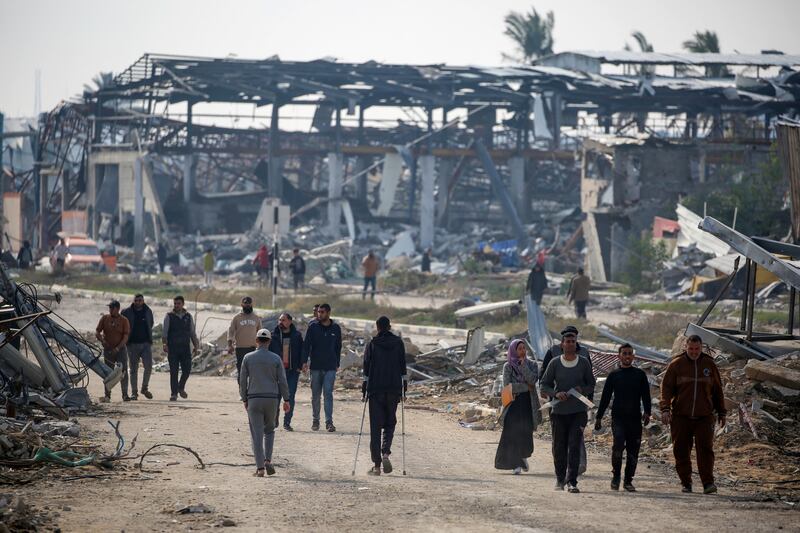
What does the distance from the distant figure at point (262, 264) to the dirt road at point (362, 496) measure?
85.6ft

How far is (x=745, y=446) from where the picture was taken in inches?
517

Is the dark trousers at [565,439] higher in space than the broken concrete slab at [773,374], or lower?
lower

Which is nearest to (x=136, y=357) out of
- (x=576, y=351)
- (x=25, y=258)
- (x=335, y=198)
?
(x=576, y=351)

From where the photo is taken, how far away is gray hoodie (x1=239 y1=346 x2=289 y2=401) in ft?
38.0

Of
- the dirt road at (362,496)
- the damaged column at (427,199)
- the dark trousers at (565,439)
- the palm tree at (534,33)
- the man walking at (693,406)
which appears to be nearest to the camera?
the dirt road at (362,496)

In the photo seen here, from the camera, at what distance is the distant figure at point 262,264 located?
4050 centimetres

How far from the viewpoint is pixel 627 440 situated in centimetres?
1116

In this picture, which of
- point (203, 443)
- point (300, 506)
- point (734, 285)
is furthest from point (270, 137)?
point (300, 506)

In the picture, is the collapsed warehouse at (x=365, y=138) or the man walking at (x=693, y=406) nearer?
the man walking at (x=693, y=406)

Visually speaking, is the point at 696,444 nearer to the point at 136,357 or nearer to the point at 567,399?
the point at 567,399

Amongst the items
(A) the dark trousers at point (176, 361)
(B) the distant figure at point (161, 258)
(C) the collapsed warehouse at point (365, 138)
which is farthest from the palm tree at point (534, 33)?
(A) the dark trousers at point (176, 361)

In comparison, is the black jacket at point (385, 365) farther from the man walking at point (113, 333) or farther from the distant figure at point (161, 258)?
the distant figure at point (161, 258)

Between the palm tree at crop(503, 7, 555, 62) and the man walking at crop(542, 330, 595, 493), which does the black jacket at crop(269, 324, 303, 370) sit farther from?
the palm tree at crop(503, 7, 555, 62)

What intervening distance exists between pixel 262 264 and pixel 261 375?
2925 cm
